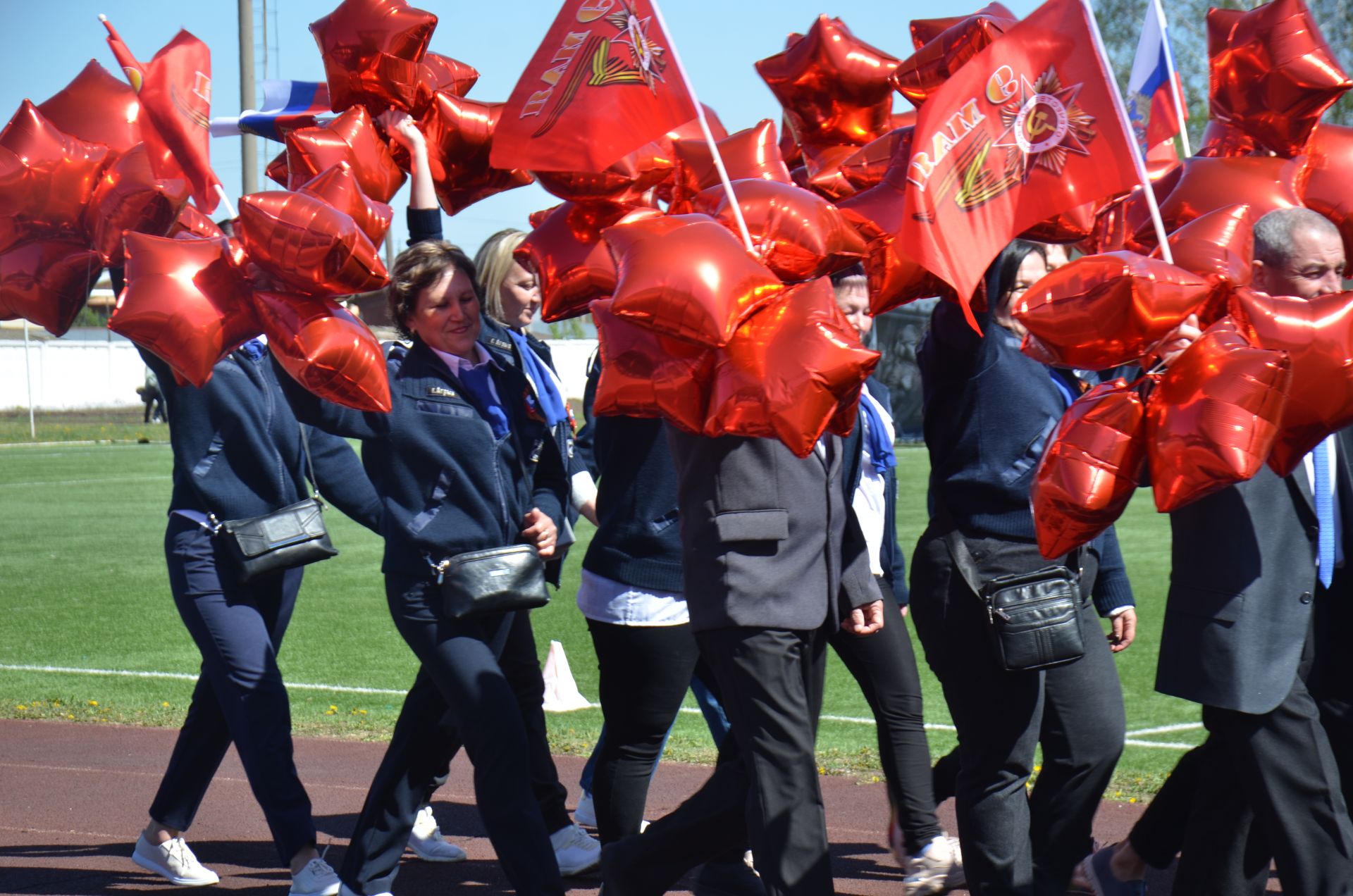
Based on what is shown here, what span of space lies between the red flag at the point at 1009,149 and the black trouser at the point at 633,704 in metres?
1.55

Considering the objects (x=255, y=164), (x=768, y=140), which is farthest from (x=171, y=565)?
(x=255, y=164)

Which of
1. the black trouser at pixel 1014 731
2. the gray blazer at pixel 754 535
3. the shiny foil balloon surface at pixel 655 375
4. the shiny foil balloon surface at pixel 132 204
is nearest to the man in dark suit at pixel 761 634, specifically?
the gray blazer at pixel 754 535

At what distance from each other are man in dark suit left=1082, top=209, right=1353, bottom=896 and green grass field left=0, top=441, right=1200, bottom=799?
7.92 feet

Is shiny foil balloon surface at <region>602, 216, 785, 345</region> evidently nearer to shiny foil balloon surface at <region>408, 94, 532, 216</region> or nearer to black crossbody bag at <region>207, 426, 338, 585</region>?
shiny foil balloon surface at <region>408, 94, 532, 216</region>

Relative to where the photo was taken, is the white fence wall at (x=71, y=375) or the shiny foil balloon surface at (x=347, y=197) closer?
the shiny foil balloon surface at (x=347, y=197)

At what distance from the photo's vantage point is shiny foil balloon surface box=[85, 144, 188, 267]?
13.1ft

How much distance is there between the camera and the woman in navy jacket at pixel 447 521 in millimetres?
4176

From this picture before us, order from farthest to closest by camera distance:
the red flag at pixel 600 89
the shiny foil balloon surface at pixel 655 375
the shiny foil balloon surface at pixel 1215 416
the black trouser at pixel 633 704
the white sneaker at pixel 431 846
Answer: the white sneaker at pixel 431 846
the black trouser at pixel 633 704
the red flag at pixel 600 89
the shiny foil balloon surface at pixel 655 375
the shiny foil balloon surface at pixel 1215 416

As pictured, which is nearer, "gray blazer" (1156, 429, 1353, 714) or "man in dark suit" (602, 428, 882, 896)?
"gray blazer" (1156, 429, 1353, 714)

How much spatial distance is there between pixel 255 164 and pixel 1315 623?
1974 cm

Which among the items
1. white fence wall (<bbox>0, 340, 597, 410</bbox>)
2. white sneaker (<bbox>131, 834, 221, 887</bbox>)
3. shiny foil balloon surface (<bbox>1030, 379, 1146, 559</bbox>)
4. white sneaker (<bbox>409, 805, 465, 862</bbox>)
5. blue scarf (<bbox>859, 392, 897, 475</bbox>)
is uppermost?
shiny foil balloon surface (<bbox>1030, 379, 1146, 559</bbox>)

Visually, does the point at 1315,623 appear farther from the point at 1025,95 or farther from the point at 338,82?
the point at 338,82

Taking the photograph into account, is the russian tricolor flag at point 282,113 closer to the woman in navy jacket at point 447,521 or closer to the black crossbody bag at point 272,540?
the woman in navy jacket at point 447,521

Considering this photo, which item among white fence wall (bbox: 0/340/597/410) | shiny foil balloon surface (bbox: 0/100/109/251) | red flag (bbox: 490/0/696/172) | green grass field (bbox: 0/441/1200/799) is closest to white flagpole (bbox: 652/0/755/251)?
red flag (bbox: 490/0/696/172)
